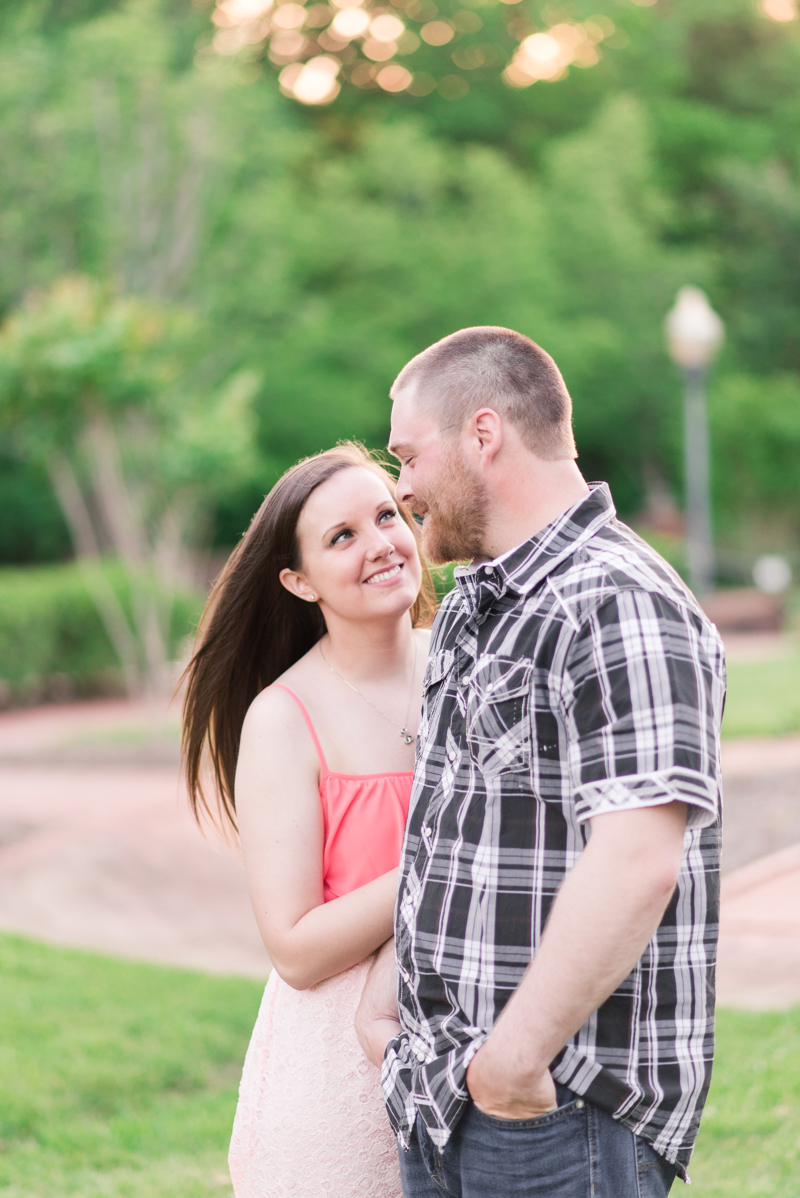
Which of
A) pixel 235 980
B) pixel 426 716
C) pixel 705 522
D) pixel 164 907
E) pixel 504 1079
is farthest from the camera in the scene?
pixel 705 522

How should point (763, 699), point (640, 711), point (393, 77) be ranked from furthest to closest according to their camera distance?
point (393, 77), point (763, 699), point (640, 711)

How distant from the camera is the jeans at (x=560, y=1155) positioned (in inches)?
61.3

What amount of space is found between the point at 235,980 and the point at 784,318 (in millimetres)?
25311

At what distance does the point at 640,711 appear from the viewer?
143 cm

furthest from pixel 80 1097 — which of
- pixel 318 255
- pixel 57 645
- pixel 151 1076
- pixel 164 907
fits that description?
pixel 318 255

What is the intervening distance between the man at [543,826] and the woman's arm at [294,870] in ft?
0.71

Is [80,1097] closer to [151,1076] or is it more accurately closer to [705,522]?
[151,1076]

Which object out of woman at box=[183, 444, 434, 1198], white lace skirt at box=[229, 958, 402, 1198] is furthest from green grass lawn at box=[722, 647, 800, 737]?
white lace skirt at box=[229, 958, 402, 1198]

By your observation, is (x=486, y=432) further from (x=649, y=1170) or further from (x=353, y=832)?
(x=649, y=1170)

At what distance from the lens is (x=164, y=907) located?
6.56 meters

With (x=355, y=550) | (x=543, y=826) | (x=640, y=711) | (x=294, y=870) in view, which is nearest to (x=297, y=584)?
(x=355, y=550)

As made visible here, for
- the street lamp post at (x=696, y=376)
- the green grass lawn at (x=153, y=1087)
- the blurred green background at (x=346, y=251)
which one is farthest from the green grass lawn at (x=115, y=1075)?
the street lamp post at (x=696, y=376)

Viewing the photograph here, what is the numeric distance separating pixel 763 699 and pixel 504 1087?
9712 millimetres

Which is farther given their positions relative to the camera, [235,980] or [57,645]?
[57,645]
